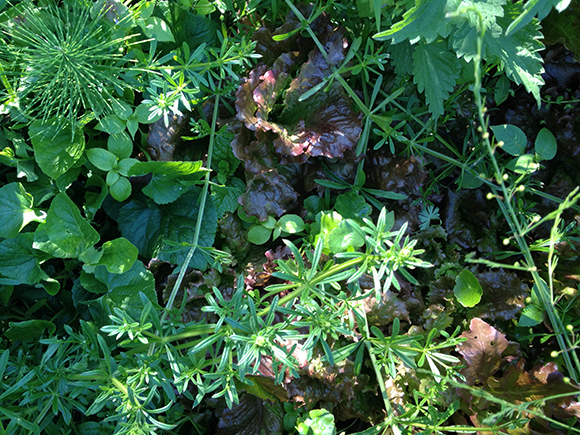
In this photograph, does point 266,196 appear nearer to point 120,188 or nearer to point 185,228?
point 185,228

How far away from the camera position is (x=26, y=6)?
1.50 meters

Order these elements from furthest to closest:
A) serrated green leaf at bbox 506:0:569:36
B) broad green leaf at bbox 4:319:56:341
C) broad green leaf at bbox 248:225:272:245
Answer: broad green leaf at bbox 248:225:272:245 < broad green leaf at bbox 4:319:56:341 < serrated green leaf at bbox 506:0:569:36

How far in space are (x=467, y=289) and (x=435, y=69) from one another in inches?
32.3

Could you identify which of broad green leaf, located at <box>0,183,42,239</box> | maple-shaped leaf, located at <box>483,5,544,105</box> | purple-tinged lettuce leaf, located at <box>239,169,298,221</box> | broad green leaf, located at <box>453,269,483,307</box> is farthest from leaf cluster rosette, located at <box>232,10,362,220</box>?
broad green leaf, located at <box>0,183,42,239</box>

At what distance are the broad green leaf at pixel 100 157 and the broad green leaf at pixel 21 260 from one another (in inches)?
14.3

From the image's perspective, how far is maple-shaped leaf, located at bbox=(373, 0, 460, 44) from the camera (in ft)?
4.07

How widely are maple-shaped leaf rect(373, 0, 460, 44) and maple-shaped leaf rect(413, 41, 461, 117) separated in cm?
23

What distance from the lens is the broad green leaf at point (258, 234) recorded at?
1699 millimetres

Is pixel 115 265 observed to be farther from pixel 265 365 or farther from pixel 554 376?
pixel 554 376

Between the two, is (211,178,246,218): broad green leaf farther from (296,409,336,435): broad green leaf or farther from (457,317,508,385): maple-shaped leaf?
(457,317,508,385): maple-shaped leaf

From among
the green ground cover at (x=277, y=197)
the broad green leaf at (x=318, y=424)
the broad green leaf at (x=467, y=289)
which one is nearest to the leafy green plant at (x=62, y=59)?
the green ground cover at (x=277, y=197)

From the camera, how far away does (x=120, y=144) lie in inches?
61.0

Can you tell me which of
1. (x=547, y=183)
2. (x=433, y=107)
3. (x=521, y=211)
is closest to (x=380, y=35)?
(x=433, y=107)

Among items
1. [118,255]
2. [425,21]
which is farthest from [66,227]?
[425,21]
